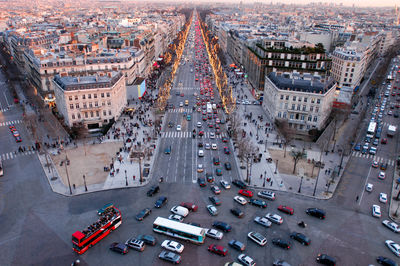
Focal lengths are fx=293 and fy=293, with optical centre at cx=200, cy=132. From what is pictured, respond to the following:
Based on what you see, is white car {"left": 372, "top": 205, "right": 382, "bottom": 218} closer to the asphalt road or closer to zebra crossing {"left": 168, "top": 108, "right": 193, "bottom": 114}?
the asphalt road

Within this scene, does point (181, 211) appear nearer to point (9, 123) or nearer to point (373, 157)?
point (373, 157)

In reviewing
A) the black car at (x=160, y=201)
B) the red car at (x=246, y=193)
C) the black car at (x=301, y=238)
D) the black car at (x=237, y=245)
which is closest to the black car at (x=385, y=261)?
the black car at (x=301, y=238)

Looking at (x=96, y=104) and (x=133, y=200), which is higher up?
(x=96, y=104)

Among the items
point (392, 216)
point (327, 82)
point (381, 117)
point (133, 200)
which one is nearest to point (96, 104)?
point (133, 200)

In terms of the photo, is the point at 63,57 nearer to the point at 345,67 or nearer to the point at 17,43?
the point at 17,43

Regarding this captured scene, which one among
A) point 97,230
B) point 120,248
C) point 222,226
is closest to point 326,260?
point 222,226

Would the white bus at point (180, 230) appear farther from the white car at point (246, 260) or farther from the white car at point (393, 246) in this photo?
the white car at point (393, 246)

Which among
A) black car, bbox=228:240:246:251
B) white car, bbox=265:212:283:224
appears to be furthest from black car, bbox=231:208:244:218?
black car, bbox=228:240:246:251

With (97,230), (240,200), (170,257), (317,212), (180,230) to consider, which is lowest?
(240,200)
